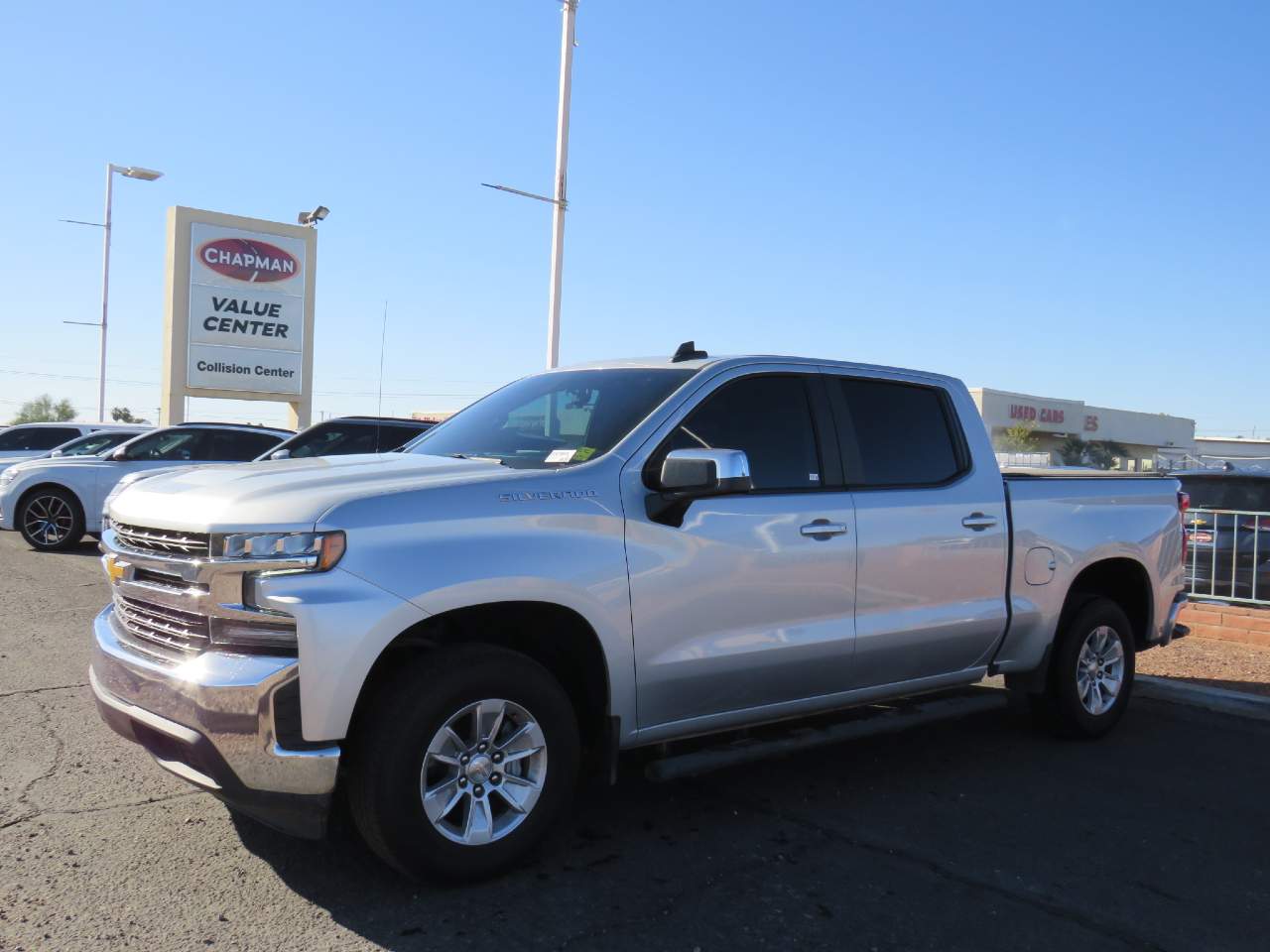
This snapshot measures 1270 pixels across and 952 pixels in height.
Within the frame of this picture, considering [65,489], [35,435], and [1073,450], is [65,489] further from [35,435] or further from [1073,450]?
[1073,450]

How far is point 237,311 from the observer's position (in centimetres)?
2427

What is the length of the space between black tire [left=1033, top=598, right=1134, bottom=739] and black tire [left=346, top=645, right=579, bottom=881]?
328 cm

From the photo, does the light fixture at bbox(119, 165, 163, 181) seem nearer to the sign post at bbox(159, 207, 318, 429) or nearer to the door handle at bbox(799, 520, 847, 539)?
the sign post at bbox(159, 207, 318, 429)

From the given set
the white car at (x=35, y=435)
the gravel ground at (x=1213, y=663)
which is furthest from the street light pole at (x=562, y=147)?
the gravel ground at (x=1213, y=663)

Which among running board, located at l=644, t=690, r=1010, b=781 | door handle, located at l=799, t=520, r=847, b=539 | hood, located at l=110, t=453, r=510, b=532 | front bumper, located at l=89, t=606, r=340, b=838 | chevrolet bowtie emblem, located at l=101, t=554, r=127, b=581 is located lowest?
running board, located at l=644, t=690, r=1010, b=781

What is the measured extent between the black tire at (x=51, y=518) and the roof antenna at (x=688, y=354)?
1179cm

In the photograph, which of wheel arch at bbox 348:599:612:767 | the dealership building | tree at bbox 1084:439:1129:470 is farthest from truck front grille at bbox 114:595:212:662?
tree at bbox 1084:439:1129:470

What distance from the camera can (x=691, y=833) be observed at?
4508 millimetres

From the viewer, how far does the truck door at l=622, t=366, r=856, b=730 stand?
433cm

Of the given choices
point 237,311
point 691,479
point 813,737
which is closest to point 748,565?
point 691,479

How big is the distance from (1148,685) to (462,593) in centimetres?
576

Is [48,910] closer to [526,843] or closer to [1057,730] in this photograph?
[526,843]

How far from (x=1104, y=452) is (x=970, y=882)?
63.8m

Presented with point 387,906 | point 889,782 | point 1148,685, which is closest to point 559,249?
point 1148,685
